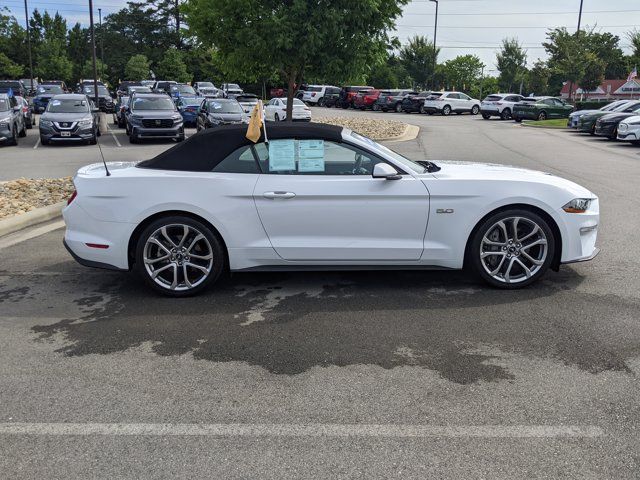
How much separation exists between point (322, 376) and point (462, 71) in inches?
2952

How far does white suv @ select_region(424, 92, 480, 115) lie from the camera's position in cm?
4316

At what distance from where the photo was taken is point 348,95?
162ft

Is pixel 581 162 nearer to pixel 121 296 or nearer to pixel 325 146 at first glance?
pixel 325 146

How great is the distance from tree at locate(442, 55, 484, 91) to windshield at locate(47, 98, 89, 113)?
5797 centimetres

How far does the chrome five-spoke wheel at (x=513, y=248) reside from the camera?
554 cm

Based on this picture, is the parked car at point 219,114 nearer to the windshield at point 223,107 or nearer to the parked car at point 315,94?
the windshield at point 223,107

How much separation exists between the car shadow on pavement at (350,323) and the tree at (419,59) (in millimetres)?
59913

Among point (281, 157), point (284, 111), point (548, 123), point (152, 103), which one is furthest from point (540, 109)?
point (281, 157)

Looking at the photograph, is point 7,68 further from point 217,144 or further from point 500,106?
point 217,144

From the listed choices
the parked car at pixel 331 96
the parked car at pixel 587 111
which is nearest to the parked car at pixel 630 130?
the parked car at pixel 587 111

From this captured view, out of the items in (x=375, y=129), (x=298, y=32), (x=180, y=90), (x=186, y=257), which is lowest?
(x=186, y=257)

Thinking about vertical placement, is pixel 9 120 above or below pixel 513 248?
above

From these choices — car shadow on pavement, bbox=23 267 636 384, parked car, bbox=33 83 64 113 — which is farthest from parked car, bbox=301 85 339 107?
car shadow on pavement, bbox=23 267 636 384

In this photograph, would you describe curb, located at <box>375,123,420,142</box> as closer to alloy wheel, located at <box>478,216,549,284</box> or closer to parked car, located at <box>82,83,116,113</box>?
alloy wheel, located at <box>478,216,549,284</box>
